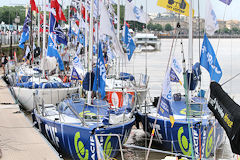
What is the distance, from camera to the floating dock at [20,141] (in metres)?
12.1

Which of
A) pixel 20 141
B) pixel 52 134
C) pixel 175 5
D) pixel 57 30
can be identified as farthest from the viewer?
pixel 57 30

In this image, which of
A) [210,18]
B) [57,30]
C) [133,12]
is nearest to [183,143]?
[210,18]

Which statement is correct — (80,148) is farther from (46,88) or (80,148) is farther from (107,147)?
(46,88)

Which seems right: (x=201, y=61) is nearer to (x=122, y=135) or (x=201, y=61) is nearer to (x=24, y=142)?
(x=122, y=135)

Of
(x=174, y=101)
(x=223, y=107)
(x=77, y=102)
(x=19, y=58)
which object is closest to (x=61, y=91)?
(x=77, y=102)

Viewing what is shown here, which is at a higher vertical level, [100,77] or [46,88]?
[100,77]

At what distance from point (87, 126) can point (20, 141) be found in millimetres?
2241

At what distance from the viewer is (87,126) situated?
1364cm

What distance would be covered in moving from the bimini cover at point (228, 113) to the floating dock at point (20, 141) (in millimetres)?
6392

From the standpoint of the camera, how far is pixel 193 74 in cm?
1574

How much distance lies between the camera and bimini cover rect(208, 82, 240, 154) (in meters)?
5.98

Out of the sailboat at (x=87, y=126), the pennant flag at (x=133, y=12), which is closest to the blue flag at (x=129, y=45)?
the pennant flag at (x=133, y=12)

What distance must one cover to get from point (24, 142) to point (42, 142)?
22.8 inches

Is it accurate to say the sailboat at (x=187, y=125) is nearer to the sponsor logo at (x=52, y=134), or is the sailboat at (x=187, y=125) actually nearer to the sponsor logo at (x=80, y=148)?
the sponsor logo at (x=80, y=148)
